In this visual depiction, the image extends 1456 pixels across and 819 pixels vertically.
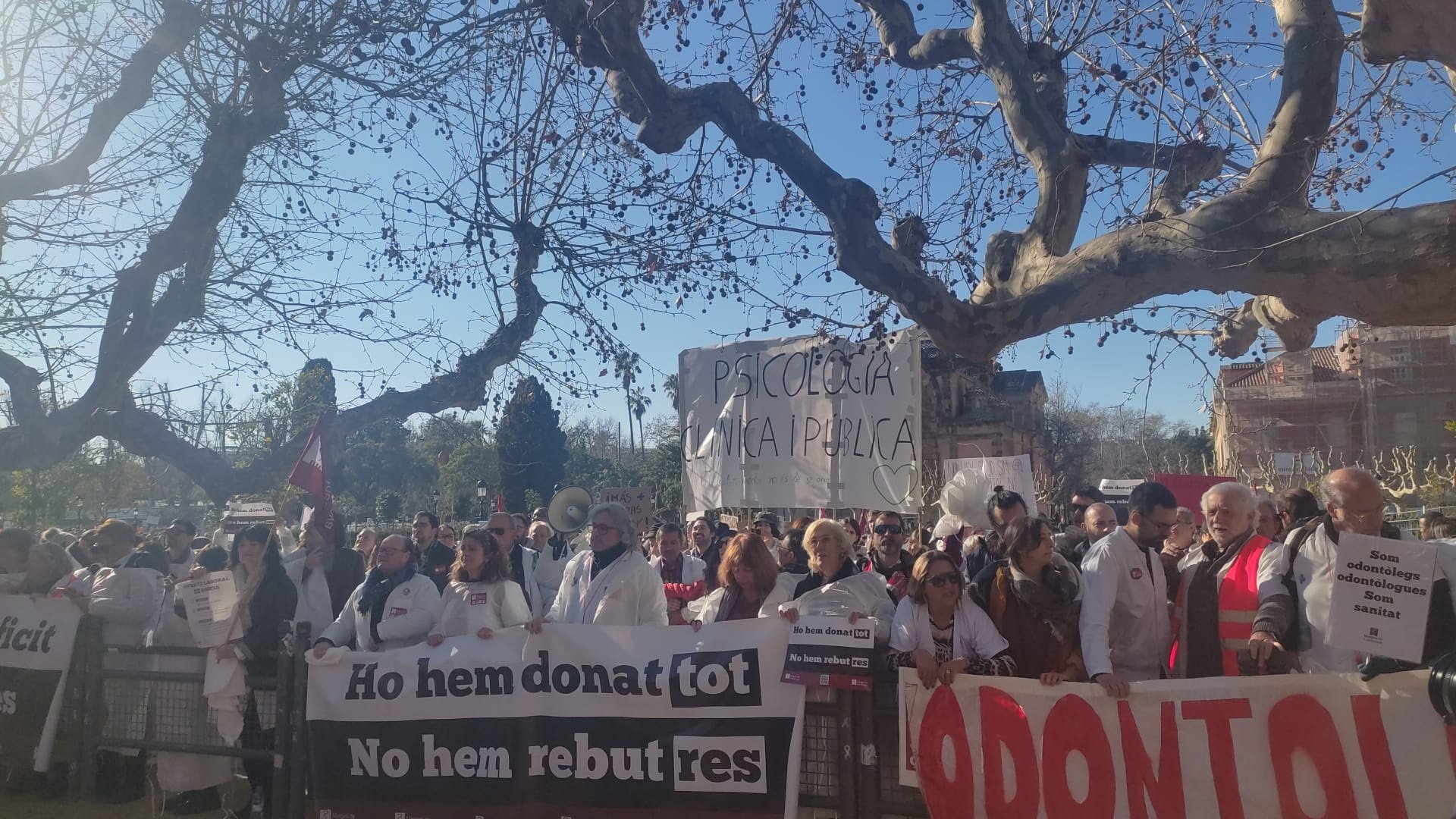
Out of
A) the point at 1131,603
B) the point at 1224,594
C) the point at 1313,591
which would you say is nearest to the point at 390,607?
the point at 1131,603

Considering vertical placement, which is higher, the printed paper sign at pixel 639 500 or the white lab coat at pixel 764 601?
the printed paper sign at pixel 639 500

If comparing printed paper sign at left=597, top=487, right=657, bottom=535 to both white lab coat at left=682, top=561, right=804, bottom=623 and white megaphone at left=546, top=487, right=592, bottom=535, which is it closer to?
white megaphone at left=546, top=487, right=592, bottom=535

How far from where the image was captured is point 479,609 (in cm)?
580

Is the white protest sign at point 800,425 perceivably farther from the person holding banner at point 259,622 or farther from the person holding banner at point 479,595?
the person holding banner at point 259,622

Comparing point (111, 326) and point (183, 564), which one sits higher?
point (111, 326)

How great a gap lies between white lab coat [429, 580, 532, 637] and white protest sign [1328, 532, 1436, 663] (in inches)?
157

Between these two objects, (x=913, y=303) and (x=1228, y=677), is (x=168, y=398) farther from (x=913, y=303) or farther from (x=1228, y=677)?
(x=1228, y=677)

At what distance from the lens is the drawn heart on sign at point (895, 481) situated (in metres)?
8.39

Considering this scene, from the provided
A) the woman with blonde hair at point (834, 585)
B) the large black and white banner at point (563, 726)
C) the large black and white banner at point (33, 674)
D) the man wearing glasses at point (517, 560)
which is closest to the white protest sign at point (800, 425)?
the man wearing glasses at point (517, 560)

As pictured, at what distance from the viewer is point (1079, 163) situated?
5445 millimetres

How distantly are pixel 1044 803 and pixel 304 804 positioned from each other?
13.0 feet

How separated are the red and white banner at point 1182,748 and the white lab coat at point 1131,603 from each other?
412 millimetres

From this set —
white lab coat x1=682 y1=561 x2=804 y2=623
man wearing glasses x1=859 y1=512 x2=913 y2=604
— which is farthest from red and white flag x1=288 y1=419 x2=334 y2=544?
man wearing glasses x1=859 y1=512 x2=913 y2=604

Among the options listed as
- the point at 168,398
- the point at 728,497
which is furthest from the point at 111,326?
the point at 728,497
